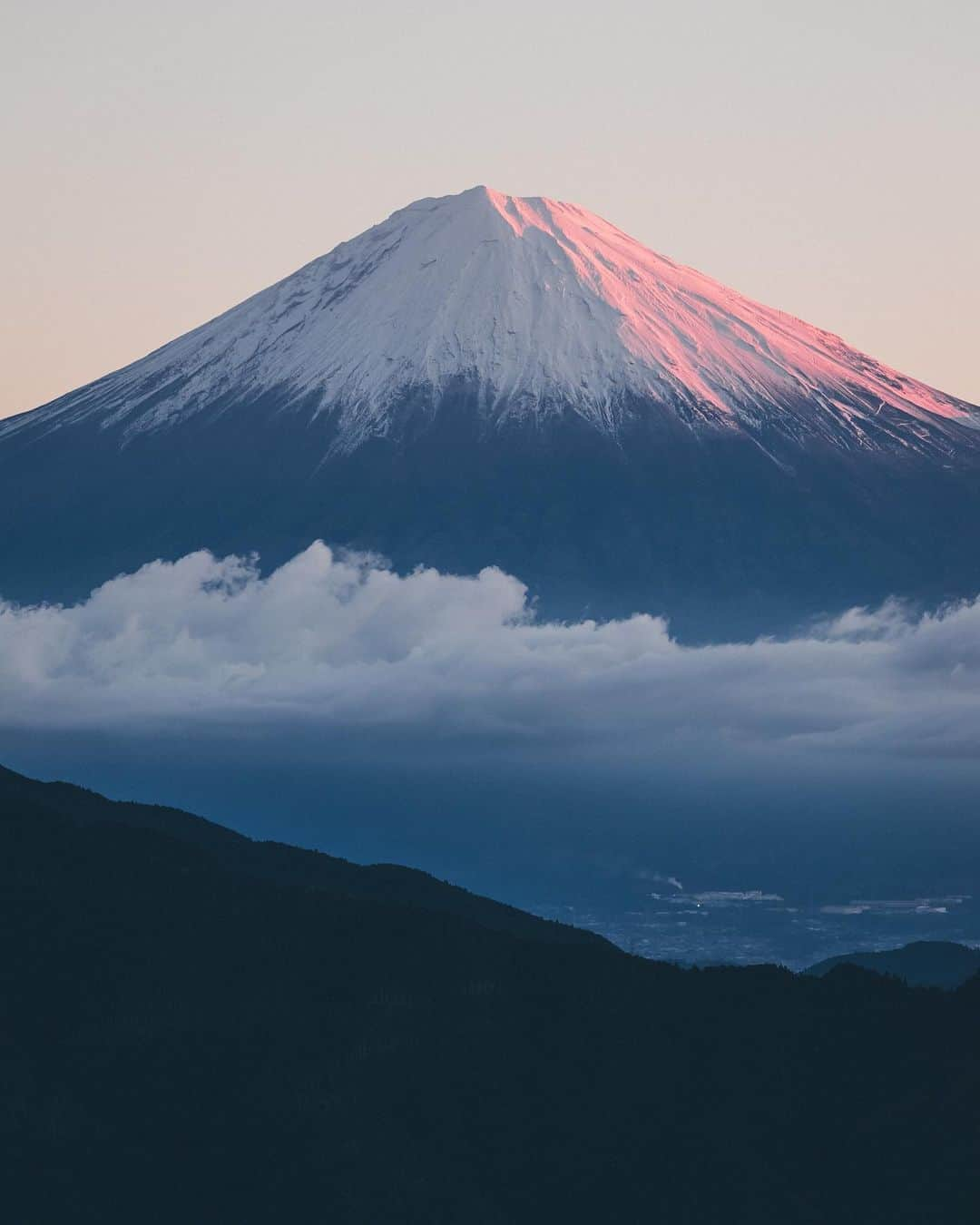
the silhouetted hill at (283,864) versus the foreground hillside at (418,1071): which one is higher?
the silhouetted hill at (283,864)

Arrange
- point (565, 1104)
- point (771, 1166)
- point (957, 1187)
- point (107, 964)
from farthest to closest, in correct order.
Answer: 1. point (107, 964)
2. point (565, 1104)
3. point (771, 1166)
4. point (957, 1187)

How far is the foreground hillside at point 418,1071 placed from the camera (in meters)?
113

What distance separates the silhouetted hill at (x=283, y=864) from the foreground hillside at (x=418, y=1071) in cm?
1217

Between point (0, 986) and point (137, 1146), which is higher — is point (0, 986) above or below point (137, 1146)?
above

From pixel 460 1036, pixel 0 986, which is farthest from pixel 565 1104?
pixel 0 986

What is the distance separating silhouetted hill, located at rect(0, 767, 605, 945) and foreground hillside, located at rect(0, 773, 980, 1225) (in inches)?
479

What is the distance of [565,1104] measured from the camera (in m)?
123

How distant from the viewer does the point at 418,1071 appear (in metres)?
125

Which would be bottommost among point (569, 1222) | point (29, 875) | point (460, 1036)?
point (569, 1222)

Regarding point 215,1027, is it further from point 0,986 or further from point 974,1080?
point 974,1080

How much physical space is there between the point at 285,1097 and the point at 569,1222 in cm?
1650

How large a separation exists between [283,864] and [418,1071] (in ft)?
150

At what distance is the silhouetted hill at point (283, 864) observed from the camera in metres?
158

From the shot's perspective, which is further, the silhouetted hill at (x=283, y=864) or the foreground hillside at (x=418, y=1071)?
the silhouetted hill at (x=283, y=864)
